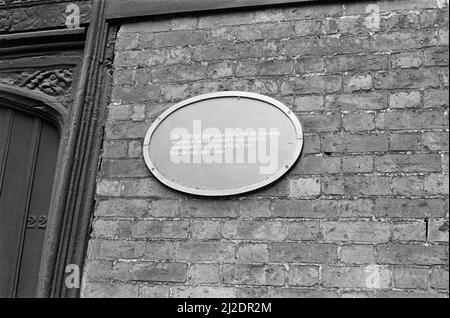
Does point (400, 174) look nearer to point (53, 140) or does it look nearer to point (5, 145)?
point (53, 140)

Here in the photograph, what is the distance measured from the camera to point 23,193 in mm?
4066

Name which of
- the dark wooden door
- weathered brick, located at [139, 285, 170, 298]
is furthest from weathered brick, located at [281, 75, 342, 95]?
the dark wooden door

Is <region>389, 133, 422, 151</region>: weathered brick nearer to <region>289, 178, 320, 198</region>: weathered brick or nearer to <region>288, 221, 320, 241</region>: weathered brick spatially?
<region>289, 178, 320, 198</region>: weathered brick

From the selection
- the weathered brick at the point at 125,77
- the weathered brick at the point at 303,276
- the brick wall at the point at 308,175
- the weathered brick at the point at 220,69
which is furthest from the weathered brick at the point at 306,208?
the weathered brick at the point at 125,77

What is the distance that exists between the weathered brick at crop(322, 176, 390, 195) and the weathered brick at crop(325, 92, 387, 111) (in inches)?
15.9

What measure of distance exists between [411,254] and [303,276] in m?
0.55

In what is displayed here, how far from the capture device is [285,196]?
344cm

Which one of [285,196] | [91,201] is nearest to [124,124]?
[91,201]

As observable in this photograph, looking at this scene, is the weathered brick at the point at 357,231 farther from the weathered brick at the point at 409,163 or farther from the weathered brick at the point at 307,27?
the weathered brick at the point at 307,27

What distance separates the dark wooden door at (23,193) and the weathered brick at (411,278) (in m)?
2.13

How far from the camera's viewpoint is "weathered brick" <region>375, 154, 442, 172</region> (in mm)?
3309

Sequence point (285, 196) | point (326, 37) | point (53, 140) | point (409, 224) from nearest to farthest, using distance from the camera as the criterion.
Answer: point (409, 224), point (285, 196), point (326, 37), point (53, 140)

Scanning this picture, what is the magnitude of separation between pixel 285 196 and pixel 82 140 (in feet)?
4.18

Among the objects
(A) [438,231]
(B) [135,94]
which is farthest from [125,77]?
(A) [438,231]
